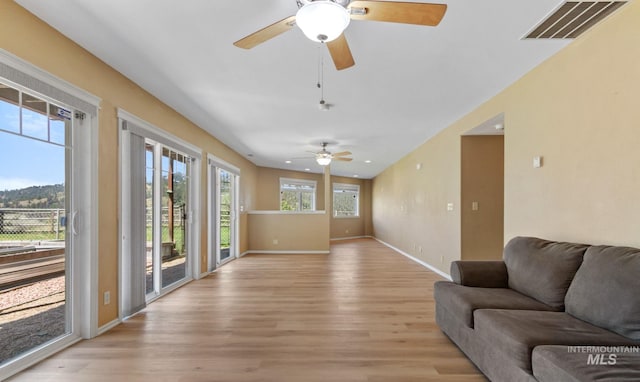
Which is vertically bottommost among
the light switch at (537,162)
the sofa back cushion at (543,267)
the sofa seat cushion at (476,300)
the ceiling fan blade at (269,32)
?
the sofa seat cushion at (476,300)

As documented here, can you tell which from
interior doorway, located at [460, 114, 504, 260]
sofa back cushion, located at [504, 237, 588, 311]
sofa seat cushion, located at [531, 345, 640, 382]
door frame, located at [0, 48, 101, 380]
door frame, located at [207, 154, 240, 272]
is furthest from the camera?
door frame, located at [207, 154, 240, 272]

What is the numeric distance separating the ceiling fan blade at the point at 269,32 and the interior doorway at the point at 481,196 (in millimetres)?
3690

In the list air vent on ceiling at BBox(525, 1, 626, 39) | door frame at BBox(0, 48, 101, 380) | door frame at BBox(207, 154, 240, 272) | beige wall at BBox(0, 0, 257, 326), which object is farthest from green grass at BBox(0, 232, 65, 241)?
air vent on ceiling at BBox(525, 1, 626, 39)

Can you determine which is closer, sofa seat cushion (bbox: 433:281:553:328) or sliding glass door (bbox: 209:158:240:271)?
sofa seat cushion (bbox: 433:281:553:328)

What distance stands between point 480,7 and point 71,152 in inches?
136

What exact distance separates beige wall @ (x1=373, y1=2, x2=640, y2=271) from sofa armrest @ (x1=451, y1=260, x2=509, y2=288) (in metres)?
0.58

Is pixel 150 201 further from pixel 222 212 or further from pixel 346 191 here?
pixel 346 191

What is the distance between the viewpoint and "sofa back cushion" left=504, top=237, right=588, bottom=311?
7.28 ft

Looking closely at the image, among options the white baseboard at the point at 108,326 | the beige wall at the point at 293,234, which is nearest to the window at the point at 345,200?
the beige wall at the point at 293,234

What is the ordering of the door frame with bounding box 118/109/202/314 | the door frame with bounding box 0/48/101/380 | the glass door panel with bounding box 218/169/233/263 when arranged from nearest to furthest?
the door frame with bounding box 0/48/101/380
the door frame with bounding box 118/109/202/314
the glass door panel with bounding box 218/169/233/263

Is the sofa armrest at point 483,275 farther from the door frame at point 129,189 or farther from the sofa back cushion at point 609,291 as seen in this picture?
the door frame at point 129,189

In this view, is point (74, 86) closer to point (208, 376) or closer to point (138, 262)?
point (138, 262)

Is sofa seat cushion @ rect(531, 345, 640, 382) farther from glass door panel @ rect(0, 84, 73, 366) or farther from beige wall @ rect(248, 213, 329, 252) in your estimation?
beige wall @ rect(248, 213, 329, 252)

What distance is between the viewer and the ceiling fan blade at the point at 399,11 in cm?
158
